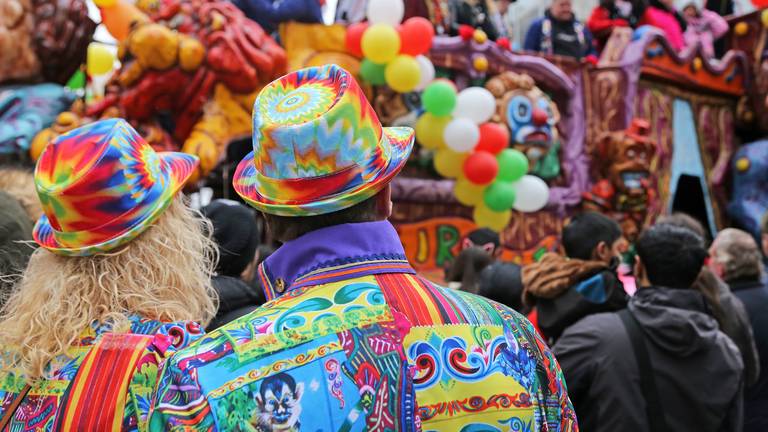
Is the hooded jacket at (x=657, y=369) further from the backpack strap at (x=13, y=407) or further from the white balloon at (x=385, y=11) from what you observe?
the white balloon at (x=385, y=11)

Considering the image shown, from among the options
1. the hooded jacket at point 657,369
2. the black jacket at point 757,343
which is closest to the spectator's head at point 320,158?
the hooded jacket at point 657,369

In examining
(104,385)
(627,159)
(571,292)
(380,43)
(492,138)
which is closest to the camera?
(104,385)

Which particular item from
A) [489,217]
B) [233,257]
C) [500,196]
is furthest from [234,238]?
[489,217]

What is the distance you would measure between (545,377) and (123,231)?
3.03ft

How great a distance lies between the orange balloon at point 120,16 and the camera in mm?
Answer: 6691

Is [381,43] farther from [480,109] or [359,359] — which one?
[359,359]

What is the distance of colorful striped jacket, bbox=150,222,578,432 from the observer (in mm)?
1091

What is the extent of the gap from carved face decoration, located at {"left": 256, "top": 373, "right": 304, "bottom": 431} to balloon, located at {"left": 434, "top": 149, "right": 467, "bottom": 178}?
578cm

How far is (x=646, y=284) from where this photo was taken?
2572mm

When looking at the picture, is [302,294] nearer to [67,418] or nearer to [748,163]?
[67,418]

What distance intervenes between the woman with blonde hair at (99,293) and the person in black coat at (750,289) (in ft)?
7.73

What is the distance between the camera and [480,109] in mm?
6594

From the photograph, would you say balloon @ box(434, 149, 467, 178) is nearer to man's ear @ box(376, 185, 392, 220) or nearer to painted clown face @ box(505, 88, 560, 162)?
painted clown face @ box(505, 88, 560, 162)

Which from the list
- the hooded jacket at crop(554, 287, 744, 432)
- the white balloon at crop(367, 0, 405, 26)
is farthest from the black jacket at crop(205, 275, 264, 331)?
the white balloon at crop(367, 0, 405, 26)
